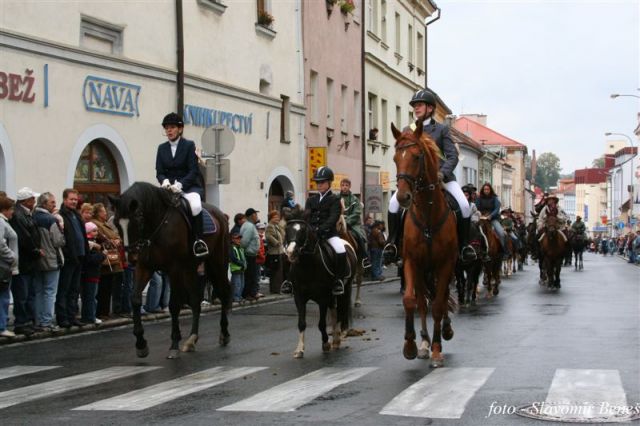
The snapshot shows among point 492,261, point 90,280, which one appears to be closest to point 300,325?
point 90,280

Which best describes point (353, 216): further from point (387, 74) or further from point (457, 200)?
point (387, 74)

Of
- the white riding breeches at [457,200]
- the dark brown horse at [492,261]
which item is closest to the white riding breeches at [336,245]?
the white riding breeches at [457,200]

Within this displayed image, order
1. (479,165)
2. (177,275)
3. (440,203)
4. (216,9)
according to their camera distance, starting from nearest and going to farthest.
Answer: (440,203), (177,275), (216,9), (479,165)

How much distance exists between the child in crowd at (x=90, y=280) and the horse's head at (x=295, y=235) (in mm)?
5050

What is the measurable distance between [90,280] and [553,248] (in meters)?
14.3

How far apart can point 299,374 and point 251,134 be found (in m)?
19.6

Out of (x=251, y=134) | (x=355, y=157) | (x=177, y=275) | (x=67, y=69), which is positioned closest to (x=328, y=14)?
(x=355, y=157)

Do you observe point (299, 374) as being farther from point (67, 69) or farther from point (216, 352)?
point (67, 69)

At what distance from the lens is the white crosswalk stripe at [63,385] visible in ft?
31.3

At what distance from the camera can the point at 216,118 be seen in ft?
89.8

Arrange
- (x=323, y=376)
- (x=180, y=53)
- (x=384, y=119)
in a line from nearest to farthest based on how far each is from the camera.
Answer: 1. (x=323, y=376)
2. (x=180, y=53)
3. (x=384, y=119)

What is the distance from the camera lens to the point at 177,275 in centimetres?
1302

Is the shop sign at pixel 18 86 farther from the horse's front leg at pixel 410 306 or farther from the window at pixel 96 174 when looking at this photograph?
the horse's front leg at pixel 410 306

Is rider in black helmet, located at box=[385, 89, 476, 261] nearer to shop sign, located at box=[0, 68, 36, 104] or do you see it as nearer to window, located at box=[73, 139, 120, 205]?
shop sign, located at box=[0, 68, 36, 104]
